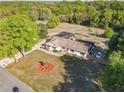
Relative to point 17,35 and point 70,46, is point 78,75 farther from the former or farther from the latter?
point 17,35

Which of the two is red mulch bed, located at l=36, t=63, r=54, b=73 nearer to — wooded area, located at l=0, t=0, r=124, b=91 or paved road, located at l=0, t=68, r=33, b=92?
wooded area, located at l=0, t=0, r=124, b=91

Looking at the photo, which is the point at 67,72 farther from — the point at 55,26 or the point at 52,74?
the point at 55,26

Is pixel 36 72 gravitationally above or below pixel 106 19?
below

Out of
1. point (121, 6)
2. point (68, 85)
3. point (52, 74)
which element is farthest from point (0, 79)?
point (121, 6)

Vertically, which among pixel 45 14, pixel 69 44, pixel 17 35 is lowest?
pixel 69 44

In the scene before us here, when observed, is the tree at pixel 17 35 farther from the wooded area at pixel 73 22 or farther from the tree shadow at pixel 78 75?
the tree shadow at pixel 78 75

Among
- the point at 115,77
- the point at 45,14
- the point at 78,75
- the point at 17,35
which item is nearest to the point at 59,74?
the point at 78,75

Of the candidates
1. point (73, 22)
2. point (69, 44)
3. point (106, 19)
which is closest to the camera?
point (69, 44)
